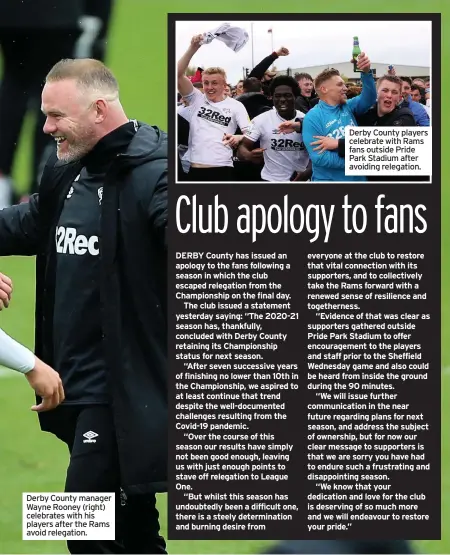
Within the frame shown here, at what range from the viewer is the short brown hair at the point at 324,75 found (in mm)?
4320

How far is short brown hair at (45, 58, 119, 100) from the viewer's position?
168 inches

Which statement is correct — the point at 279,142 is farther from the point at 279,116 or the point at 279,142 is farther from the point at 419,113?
the point at 419,113

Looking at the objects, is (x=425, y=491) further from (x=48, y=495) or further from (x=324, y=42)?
(x=324, y=42)

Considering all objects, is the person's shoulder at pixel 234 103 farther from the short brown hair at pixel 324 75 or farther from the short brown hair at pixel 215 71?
the short brown hair at pixel 324 75

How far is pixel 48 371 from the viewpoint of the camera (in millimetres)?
4078

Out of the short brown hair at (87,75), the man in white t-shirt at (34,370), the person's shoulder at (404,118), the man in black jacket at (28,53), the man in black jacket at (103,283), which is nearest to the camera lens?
the man in white t-shirt at (34,370)

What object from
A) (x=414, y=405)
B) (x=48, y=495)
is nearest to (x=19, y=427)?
(x=48, y=495)

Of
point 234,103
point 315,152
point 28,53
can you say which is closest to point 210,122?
point 234,103

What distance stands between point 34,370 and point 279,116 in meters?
1.29

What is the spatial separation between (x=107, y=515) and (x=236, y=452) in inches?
21.2

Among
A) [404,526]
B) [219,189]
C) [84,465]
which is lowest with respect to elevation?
[404,526]

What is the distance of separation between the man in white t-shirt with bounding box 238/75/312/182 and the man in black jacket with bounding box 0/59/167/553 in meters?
0.33

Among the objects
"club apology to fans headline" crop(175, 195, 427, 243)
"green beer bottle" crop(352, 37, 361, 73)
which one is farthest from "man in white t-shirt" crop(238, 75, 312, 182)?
"green beer bottle" crop(352, 37, 361, 73)
